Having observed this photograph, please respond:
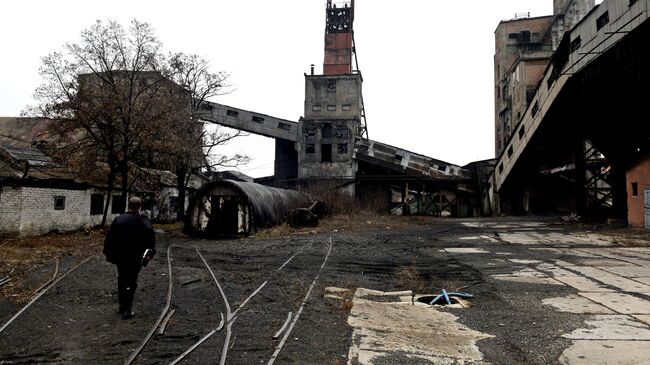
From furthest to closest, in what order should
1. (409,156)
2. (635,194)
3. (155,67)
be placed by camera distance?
(409,156) < (155,67) < (635,194)

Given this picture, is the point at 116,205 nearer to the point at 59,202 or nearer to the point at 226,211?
the point at 59,202

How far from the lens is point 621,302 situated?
6141 millimetres

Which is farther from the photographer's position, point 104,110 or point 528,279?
point 104,110

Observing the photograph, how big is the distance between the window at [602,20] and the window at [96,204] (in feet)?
72.6

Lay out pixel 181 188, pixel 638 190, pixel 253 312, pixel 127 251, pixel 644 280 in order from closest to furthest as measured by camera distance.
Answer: pixel 127 251, pixel 253 312, pixel 644 280, pixel 638 190, pixel 181 188

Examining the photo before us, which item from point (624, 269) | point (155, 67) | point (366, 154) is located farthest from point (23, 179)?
point (366, 154)

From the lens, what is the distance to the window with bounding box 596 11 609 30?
15.4 metres

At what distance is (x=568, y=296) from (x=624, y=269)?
3.21 metres

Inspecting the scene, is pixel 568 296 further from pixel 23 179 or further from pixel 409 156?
pixel 409 156

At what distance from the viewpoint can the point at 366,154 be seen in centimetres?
3425

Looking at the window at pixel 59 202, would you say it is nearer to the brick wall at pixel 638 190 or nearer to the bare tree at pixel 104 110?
the bare tree at pixel 104 110

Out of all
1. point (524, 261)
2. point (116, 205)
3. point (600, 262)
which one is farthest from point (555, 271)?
point (116, 205)

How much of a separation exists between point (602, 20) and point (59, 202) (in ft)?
73.1

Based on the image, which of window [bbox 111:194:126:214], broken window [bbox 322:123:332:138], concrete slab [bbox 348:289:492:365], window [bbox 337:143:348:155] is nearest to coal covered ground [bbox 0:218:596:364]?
concrete slab [bbox 348:289:492:365]
